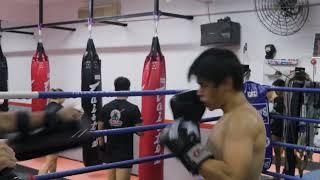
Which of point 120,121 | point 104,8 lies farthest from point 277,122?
point 104,8

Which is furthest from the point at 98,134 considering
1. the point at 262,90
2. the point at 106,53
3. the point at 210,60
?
the point at 106,53

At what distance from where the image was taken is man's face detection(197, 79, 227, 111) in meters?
1.49

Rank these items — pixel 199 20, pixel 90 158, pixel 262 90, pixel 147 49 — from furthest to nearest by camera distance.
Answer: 1. pixel 147 49
2. pixel 199 20
3. pixel 90 158
4. pixel 262 90

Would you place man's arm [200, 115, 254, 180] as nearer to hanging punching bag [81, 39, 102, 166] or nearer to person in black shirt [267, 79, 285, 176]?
person in black shirt [267, 79, 285, 176]

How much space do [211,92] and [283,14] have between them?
305cm

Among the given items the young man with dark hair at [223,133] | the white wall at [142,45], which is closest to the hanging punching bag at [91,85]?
the white wall at [142,45]

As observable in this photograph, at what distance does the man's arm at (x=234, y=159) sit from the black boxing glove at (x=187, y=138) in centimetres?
4

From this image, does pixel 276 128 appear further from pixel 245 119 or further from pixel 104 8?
pixel 245 119

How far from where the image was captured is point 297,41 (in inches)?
167

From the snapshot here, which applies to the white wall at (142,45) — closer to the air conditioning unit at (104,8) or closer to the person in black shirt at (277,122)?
the air conditioning unit at (104,8)

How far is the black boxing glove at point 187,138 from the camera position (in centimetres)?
146

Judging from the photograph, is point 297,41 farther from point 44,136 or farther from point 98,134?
point 44,136

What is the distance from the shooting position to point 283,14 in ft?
13.9

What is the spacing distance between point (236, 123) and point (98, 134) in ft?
3.06
